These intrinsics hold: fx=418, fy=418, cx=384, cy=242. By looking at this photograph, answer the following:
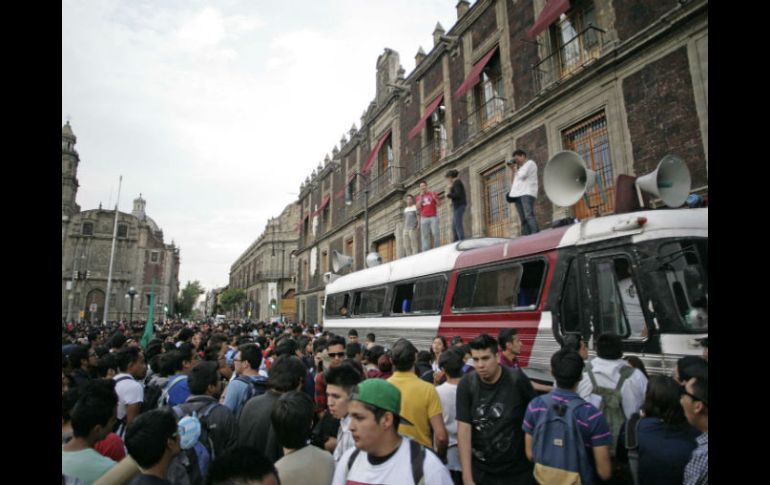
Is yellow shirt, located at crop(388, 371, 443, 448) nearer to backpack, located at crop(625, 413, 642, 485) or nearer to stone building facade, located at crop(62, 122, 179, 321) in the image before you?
backpack, located at crop(625, 413, 642, 485)

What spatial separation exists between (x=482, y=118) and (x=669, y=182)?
30.8 feet

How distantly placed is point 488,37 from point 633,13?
5.49 m

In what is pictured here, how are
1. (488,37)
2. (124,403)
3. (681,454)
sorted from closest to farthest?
(681,454), (124,403), (488,37)

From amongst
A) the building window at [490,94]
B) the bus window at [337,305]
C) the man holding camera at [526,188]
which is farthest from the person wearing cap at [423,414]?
the building window at [490,94]

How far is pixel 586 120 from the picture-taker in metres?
10.9

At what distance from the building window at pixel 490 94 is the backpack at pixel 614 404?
37.6 feet

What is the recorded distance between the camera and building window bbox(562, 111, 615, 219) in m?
10.1

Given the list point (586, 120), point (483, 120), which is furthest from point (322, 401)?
point (483, 120)

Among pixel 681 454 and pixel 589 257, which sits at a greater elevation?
pixel 589 257

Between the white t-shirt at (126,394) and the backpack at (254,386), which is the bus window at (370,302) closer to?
the backpack at (254,386)

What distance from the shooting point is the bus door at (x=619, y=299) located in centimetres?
514

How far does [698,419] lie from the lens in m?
2.56

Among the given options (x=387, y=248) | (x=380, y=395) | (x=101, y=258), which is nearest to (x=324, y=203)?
(x=387, y=248)
